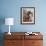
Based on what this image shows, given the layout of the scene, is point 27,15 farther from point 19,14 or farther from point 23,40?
point 23,40

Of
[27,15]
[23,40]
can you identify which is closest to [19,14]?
[27,15]

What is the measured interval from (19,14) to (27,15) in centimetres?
27

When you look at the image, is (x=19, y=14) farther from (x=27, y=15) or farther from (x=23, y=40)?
(x=23, y=40)

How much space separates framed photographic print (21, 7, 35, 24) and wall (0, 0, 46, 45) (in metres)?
0.10

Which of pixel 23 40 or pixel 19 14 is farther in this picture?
pixel 19 14

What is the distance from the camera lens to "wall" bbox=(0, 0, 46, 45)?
14.9ft

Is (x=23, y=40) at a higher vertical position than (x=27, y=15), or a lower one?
lower

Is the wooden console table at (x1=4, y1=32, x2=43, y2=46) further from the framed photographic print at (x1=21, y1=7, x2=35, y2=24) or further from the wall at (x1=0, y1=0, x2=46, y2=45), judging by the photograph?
the framed photographic print at (x1=21, y1=7, x2=35, y2=24)

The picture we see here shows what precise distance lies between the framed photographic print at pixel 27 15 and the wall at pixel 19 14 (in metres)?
0.10

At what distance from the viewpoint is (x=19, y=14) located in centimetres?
457

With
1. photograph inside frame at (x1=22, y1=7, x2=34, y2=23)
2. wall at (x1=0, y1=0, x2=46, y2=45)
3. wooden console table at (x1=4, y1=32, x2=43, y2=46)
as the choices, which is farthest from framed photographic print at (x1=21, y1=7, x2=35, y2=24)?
wooden console table at (x1=4, y1=32, x2=43, y2=46)

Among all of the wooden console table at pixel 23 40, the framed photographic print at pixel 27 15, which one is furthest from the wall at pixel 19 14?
the wooden console table at pixel 23 40

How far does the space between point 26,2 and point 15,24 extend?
2.70 ft

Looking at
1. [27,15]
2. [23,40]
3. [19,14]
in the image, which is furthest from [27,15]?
[23,40]
